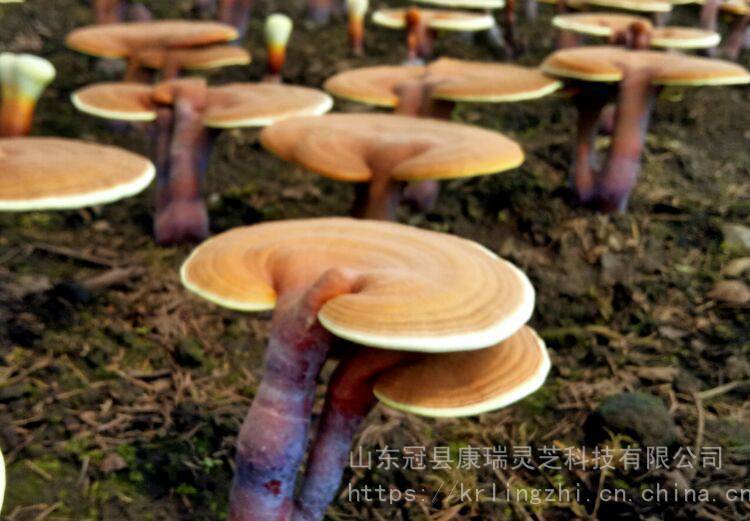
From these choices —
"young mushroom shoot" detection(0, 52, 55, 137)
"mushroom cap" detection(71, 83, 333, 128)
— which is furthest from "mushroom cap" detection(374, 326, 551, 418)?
"young mushroom shoot" detection(0, 52, 55, 137)

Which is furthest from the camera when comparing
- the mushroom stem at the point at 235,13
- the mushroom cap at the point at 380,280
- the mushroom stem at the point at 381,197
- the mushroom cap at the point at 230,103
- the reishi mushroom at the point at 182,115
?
the mushroom stem at the point at 235,13

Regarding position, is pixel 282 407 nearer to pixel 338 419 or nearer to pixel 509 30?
pixel 338 419

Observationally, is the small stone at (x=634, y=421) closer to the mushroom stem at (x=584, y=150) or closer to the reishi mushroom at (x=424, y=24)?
the mushroom stem at (x=584, y=150)

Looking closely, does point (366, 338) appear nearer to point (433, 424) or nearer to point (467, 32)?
point (433, 424)

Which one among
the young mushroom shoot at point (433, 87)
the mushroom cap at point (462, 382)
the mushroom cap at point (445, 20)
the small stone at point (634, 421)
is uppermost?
the mushroom cap at point (445, 20)

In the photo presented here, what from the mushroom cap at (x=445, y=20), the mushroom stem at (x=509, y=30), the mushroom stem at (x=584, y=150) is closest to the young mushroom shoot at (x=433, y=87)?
the mushroom stem at (x=584, y=150)

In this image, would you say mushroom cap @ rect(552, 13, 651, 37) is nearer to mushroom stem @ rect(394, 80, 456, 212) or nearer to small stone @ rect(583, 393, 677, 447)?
mushroom stem @ rect(394, 80, 456, 212)

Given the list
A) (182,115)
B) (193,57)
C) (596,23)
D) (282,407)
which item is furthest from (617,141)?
(282,407)
